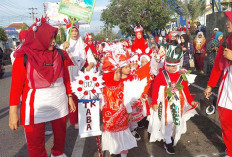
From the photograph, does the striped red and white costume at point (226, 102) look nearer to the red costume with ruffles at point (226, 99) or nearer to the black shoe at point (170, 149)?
the red costume with ruffles at point (226, 99)

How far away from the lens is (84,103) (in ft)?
9.46

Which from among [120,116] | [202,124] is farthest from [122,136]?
[202,124]

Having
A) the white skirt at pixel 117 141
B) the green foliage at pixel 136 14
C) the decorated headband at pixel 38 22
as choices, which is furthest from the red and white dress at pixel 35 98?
the green foliage at pixel 136 14

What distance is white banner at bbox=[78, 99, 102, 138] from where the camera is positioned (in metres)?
2.88

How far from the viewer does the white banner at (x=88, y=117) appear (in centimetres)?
288

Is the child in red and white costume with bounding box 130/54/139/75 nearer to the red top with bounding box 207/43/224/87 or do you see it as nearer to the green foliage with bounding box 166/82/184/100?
the green foliage with bounding box 166/82/184/100

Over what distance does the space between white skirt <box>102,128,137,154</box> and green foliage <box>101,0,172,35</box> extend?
59.6 feet

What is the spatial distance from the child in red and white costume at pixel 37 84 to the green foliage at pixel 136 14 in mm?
18397

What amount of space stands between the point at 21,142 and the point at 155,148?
2.64 meters

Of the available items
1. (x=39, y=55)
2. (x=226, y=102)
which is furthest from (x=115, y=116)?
(x=226, y=102)

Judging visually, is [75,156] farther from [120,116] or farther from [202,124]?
[202,124]

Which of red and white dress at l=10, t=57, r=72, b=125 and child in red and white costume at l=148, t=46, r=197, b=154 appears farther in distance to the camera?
child in red and white costume at l=148, t=46, r=197, b=154

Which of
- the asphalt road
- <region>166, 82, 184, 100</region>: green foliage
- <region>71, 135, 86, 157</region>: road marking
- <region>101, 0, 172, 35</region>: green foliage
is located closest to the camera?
<region>166, 82, 184, 100</region>: green foliage

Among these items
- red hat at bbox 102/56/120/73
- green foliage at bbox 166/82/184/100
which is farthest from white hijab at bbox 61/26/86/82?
green foliage at bbox 166/82/184/100
